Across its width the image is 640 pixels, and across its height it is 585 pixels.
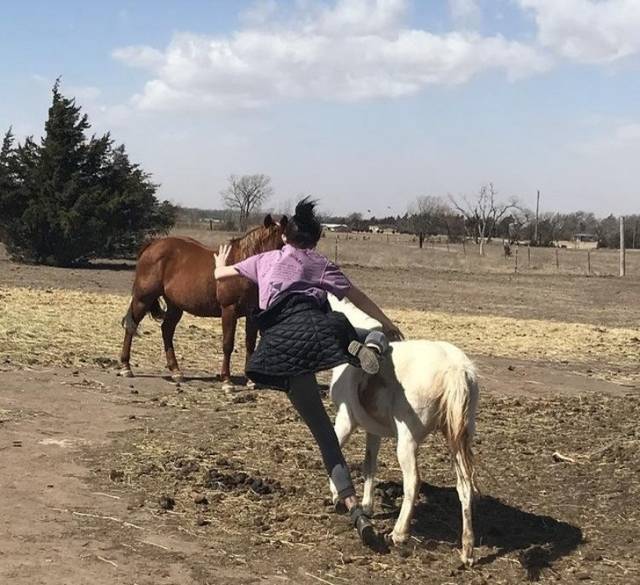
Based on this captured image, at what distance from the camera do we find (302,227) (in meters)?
4.84

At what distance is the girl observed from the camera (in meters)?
4.50

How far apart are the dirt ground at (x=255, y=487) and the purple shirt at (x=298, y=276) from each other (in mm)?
1415

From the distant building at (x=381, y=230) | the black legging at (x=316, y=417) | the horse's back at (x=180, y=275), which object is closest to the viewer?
the black legging at (x=316, y=417)

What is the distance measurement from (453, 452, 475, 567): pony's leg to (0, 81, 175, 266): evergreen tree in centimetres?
2732

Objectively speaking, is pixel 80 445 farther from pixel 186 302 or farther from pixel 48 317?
pixel 48 317

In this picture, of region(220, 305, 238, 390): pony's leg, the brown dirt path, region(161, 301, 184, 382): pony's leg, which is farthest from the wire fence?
the brown dirt path

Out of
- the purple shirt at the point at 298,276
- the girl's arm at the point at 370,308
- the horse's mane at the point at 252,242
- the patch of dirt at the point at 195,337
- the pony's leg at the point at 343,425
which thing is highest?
the horse's mane at the point at 252,242

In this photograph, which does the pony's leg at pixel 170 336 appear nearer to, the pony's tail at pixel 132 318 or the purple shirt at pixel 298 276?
the pony's tail at pixel 132 318

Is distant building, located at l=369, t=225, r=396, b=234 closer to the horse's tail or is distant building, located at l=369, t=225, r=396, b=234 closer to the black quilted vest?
the black quilted vest

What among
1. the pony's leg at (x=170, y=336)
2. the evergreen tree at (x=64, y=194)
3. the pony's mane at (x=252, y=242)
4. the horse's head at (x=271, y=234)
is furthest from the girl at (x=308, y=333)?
the evergreen tree at (x=64, y=194)

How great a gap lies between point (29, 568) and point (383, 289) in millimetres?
21841

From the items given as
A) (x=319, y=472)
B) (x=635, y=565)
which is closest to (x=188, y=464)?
(x=319, y=472)

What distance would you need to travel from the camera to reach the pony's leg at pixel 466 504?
172 inches

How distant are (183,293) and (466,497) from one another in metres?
5.91
